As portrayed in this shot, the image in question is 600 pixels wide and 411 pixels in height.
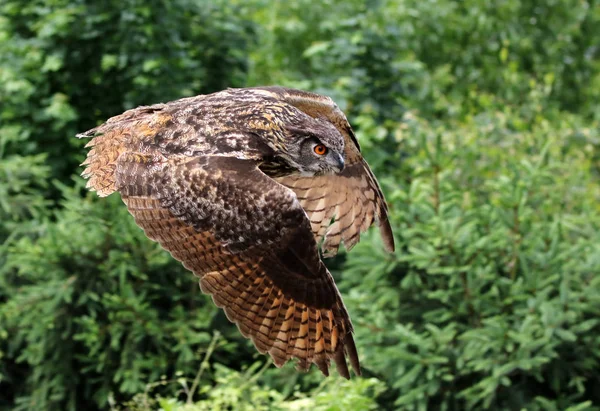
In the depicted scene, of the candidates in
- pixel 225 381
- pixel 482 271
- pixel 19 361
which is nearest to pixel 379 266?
pixel 482 271

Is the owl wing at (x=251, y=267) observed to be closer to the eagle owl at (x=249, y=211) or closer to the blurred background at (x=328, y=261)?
the eagle owl at (x=249, y=211)

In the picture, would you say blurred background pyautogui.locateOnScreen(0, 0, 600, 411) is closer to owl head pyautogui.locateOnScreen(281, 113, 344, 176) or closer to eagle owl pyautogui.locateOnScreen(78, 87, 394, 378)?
eagle owl pyautogui.locateOnScreen(78, 87, 394, 378)

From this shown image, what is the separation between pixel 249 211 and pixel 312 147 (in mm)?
427

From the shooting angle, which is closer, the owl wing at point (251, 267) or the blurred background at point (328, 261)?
the owl wing at point (251, 267)

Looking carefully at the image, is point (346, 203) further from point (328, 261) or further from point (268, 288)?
point (328, 261)

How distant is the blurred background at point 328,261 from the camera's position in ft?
19.6

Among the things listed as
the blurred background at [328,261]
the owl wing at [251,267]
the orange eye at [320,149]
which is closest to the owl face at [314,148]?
the orange eye at [320,149]

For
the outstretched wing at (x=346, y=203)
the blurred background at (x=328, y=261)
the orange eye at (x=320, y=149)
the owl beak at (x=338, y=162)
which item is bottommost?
the blurred background at (x=328, y=261)

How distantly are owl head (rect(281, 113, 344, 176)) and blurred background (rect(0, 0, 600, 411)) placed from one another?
1.10 metres

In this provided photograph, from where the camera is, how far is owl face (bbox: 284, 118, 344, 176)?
4.43 metres

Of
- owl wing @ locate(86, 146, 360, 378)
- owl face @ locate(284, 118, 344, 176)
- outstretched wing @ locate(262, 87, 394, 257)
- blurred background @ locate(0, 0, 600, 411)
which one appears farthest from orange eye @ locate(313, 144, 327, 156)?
blurred background @ locate(0, 0, 600, 411)

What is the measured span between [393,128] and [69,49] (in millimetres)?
2250

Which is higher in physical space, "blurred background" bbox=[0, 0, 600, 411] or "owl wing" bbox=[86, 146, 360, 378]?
"owl wing" bbox=[86, 146, 360, 378]

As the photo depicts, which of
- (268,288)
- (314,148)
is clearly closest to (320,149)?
(314,148)
